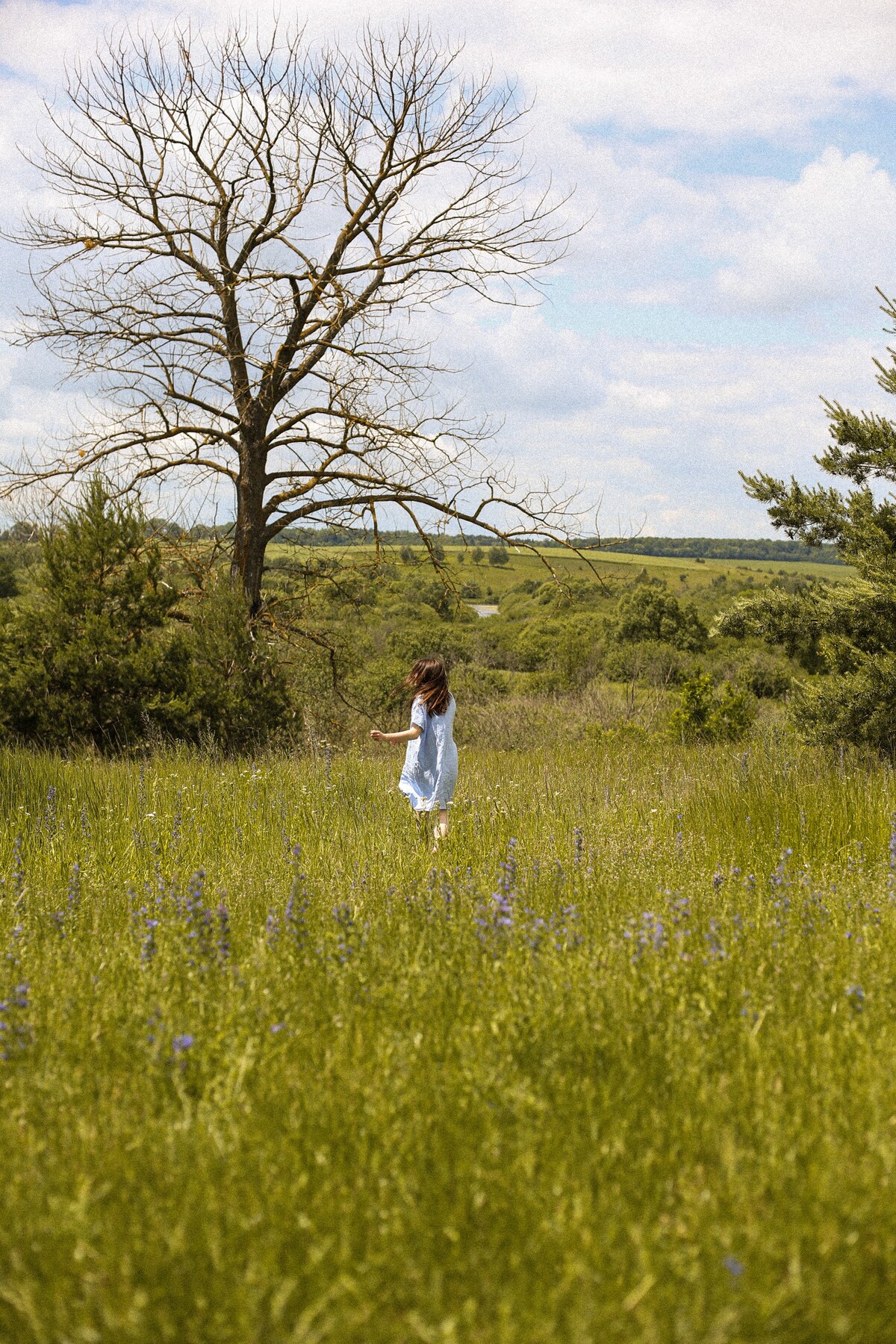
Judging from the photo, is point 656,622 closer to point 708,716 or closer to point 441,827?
point 708,716

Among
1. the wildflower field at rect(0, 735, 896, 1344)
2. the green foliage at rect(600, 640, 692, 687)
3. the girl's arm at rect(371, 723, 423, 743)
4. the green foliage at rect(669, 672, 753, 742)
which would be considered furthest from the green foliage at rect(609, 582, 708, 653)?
the wildflower field at rect(0, 735, 896, 1344)

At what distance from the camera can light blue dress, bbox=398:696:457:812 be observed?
→ 23.5ft

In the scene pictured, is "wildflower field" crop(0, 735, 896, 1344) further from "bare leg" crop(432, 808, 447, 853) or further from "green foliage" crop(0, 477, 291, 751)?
"green foliage" crop(0, 477, 291, 751)

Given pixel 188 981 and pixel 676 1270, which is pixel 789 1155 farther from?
pixel 188 981

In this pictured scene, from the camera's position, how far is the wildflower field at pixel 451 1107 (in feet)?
6.52

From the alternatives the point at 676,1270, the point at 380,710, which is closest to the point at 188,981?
the point at 676,1270

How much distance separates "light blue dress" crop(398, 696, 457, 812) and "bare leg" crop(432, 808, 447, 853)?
A: 0.19 ft

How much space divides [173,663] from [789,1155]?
1080 cm

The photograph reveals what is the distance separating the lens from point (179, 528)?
50.0 feet

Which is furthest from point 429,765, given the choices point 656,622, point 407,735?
point 656,622

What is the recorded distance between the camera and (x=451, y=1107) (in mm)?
2686

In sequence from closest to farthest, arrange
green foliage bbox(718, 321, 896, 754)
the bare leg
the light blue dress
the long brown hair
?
1. the bare leg
2. the light blue dress
3. the long brown hair
4. green foliage bbox(718, 321, 896, 754)

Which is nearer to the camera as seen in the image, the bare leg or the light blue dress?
the bare leg

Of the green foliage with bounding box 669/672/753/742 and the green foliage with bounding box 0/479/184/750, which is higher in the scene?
the green foliage with bounding box 0/479/184/750
